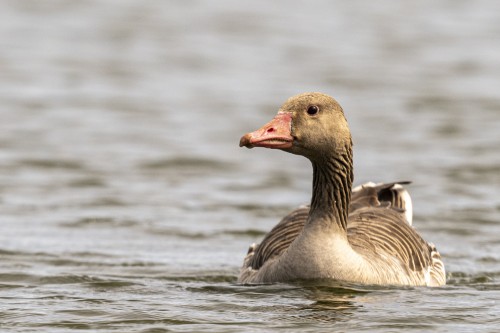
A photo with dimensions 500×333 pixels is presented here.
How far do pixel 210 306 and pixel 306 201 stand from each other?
574cm

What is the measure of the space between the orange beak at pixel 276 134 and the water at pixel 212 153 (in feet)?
4.21

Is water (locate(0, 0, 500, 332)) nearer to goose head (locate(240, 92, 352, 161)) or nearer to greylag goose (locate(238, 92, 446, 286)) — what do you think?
greylag goose (locate(238, 92, 446, 286))

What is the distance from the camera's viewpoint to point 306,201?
52.9 ft

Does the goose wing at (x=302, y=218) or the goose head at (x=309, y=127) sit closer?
the goose head at (x=309, y=127)

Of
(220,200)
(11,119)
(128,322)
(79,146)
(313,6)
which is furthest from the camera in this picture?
(313,6)

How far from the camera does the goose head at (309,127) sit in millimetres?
10336

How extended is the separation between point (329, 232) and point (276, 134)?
1.04 m

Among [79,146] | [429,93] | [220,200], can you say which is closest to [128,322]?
[220,200]

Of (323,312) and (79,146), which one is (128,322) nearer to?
(323,312)

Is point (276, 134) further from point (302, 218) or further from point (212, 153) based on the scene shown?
point (212, 153)

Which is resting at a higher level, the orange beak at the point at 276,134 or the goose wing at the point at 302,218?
the orange beak at the point at 276,134

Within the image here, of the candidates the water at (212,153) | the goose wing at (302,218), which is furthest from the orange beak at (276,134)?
the goose wing at (302,218)

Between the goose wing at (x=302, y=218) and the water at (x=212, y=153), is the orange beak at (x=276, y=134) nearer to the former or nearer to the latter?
the water at (x=212, y=153)

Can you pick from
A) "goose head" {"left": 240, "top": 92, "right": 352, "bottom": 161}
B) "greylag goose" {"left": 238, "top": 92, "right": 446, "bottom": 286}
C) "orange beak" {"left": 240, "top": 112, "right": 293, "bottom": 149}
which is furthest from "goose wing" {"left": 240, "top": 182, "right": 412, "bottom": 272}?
"orange beak" {"left": 240, "top": 112, "right": 293, "bottom": 149}
